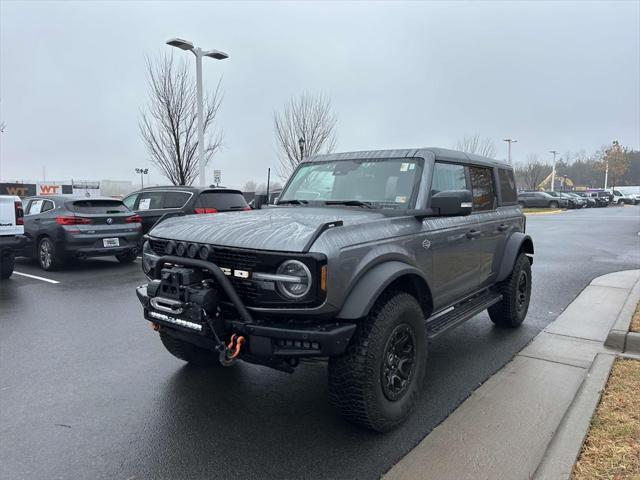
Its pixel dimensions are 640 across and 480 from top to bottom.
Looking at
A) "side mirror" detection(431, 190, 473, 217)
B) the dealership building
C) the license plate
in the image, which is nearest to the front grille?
"side mirror" detection(431, 190, 473, 217)

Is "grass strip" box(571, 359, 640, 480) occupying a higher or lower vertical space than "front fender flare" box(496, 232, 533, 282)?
lower

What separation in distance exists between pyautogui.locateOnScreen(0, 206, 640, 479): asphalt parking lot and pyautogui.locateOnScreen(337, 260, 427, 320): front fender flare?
0.65 m

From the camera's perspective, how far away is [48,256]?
9.83 m

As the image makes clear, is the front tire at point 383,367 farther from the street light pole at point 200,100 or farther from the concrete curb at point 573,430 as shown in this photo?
the street light pole at point 200,100

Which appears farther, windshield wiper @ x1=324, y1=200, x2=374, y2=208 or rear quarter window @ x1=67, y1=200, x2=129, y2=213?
rear quarter window @ x1=67, y1=200, x2=129, y2=213

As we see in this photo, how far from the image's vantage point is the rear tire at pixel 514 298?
5414 millimetres

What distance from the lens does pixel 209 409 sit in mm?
3580

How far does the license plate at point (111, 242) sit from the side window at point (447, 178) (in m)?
7.73

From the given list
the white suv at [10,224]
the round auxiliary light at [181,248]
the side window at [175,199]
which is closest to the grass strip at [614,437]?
the round auxiliary light at [181,248]

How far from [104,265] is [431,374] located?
8.58m

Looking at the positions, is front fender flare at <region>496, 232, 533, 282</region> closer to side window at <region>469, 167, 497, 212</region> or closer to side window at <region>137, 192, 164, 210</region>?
side window at <region>469, 167, 497, 212</region>

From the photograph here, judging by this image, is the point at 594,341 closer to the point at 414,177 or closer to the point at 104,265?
the point at 414,177

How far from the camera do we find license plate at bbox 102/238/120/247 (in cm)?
983

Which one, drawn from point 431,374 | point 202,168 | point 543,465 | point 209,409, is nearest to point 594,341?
point 431,374
